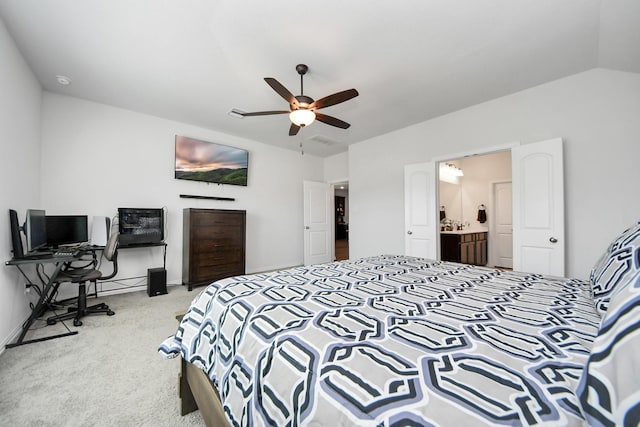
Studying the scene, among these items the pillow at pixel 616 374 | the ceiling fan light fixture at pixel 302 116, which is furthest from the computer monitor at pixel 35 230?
the pillow at pixel 616 374

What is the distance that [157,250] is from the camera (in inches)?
164

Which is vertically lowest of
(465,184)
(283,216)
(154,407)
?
(154,407)

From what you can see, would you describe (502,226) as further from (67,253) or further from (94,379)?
(67,253)

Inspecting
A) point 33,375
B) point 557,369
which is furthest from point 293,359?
point 33,375

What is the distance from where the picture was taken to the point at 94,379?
1.82 m

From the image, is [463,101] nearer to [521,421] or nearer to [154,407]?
[521,421]

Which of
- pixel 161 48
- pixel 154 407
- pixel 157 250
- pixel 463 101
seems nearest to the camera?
pixel 154 407

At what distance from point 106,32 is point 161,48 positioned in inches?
16.5

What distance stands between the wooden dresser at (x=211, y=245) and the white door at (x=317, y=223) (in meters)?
1.74

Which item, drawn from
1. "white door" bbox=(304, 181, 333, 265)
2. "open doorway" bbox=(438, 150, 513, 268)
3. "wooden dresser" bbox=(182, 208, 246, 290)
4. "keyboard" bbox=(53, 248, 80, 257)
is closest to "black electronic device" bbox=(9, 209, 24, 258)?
"keyboard" bbox=(53, 248, 80, 257)

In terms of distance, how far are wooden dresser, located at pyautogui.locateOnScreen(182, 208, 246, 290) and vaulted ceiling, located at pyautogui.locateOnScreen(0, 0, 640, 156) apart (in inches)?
69.4

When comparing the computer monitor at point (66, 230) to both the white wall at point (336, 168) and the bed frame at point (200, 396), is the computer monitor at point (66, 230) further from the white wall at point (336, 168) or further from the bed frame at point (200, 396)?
the white wall at point (336, 168)

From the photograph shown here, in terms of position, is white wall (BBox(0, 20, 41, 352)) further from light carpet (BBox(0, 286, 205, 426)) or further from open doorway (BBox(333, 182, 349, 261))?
open doorway (BBox(333, 182, 349, 261))

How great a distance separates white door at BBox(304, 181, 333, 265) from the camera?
5.98 meters
